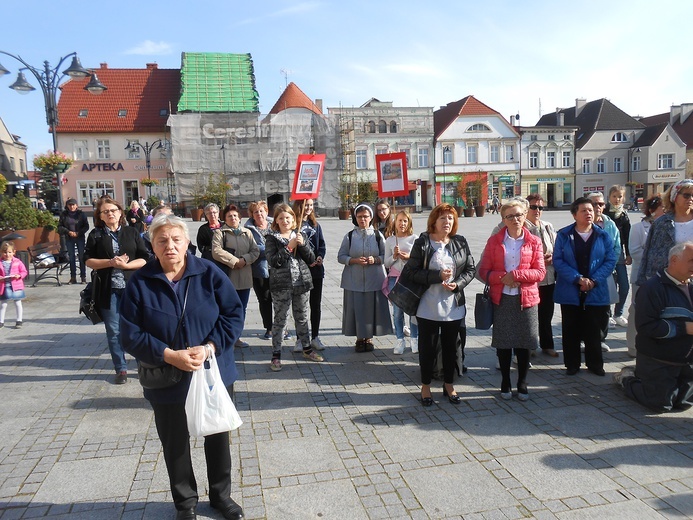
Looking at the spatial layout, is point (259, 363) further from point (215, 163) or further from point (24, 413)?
point (215, 163)

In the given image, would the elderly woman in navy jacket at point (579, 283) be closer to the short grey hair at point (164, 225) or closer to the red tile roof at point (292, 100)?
the short grey hair at point (164, 225)

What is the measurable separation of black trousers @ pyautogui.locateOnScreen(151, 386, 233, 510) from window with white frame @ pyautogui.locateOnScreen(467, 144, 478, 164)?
5207 cm

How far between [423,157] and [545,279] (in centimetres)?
4721

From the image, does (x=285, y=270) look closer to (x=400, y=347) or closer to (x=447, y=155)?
(x=400, y=347)

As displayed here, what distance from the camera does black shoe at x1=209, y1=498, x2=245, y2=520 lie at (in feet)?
10.4

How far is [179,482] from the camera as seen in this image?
3109 millimetres

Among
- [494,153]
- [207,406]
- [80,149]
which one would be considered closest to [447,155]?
[494,153]

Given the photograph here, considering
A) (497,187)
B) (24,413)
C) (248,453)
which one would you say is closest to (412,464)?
(248,453)

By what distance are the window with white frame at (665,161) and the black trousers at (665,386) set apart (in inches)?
2404

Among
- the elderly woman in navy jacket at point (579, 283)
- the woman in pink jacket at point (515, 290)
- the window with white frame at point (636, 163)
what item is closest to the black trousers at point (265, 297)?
the woman in pink jacket at point (515, 290)

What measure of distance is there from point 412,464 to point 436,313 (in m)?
1.47

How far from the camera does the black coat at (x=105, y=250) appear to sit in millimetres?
5465

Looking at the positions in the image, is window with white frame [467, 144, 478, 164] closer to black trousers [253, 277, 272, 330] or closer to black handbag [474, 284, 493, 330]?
black trousers [253, 277, 272, 330]

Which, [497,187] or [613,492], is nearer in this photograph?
[613,492]
